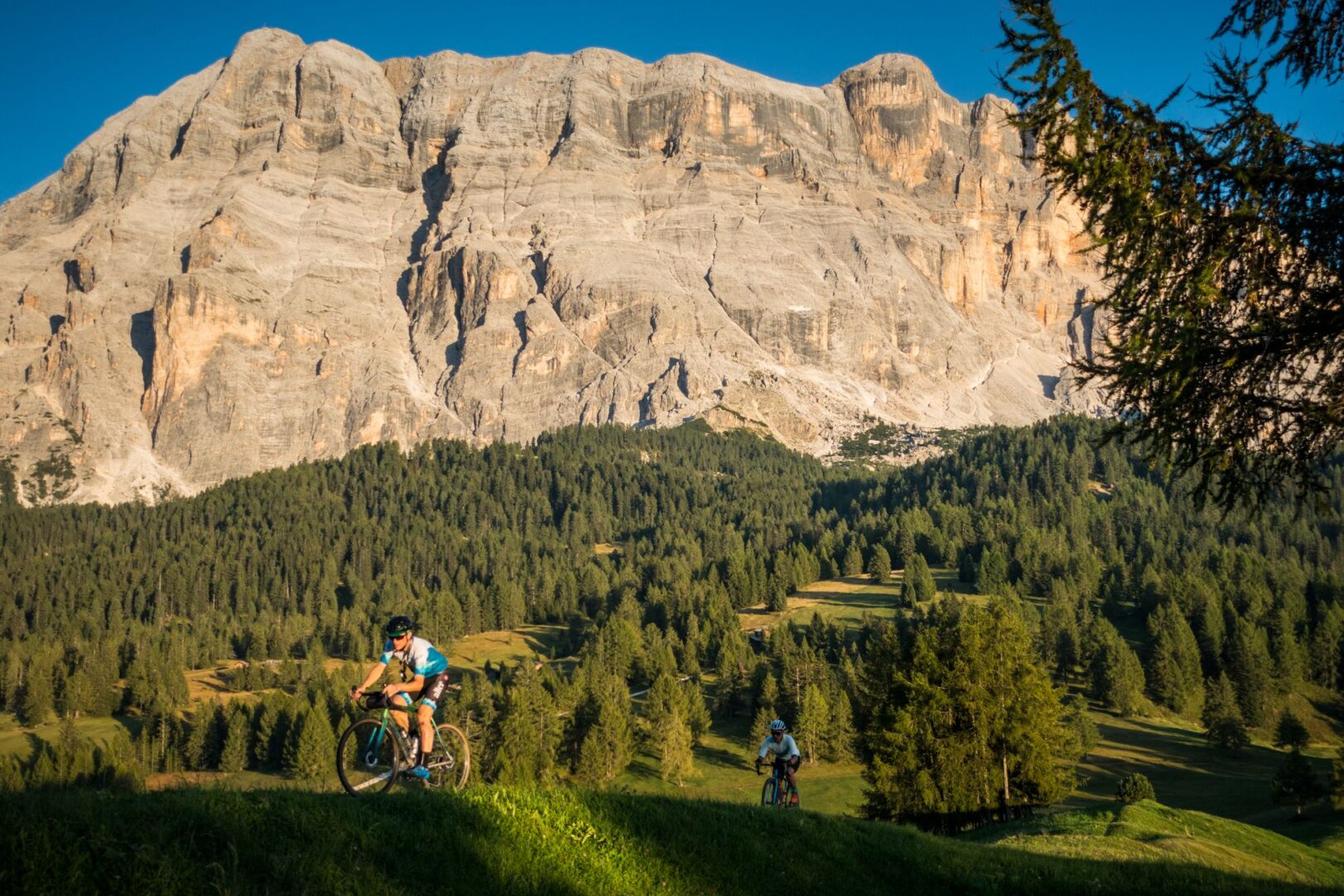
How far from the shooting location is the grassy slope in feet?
29.7

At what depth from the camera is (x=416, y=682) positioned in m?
15.5

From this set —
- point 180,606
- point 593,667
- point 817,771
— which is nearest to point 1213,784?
point 817,771

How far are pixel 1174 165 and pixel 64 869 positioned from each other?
48.5 ft

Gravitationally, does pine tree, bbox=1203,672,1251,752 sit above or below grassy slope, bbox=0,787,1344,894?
below

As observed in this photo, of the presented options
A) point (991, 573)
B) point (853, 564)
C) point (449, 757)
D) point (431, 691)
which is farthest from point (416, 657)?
point (853, 564)

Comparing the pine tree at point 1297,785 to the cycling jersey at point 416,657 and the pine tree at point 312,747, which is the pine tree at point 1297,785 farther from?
the pine tree at point 312,747

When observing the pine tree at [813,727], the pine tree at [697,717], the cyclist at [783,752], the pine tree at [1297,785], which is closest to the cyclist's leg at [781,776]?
the cyclist at [783,752]

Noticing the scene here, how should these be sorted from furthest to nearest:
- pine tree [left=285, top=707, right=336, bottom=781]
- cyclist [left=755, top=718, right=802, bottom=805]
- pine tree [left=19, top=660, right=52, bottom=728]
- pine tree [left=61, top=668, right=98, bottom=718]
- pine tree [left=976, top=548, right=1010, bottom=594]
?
pine tree [left=976, top=548, right=1010, bottom=594], pine tree [left=61, top=668, right=98, bottom=718], pine tree [left=19, top=660, right=52, bottom=728], pine tree [left=285, top=707, right=336, bottom=781], cyclist [left=755, top=718, right=802, bottom=805]

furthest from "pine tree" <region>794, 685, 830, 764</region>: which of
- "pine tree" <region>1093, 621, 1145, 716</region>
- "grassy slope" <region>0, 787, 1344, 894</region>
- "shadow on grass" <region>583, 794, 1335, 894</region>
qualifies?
"shadow on grass" <region>583, 794, 1335, 894</region>

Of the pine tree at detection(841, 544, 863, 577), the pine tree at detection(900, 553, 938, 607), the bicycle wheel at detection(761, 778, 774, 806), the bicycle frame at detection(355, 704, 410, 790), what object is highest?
the pine tree at detection(841, 544, 863, 577)

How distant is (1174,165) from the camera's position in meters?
12.5

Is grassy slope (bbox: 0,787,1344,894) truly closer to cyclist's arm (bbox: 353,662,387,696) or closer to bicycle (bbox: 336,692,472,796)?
cyclist's arm (bbox: 353,662,387,696)

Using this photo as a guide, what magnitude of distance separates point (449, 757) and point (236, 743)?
8745 cm

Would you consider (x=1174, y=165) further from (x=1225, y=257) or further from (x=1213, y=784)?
(x=1213, y=784)
